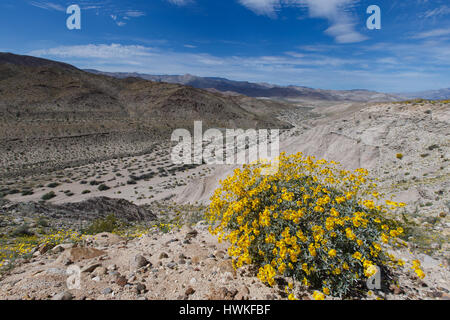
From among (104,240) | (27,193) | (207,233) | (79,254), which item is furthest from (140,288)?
(27,193)

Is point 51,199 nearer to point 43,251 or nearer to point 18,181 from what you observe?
point 18,181

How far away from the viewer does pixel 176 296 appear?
2947 mm

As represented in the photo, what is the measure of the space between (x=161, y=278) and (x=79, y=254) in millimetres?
1732

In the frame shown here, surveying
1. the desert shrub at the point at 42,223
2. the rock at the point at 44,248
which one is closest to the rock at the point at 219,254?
the rock at the point at 44,248

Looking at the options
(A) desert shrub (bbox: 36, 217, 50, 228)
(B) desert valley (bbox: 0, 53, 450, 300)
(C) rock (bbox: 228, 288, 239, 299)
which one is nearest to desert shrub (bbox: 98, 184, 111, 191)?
(B) desert valley (bbox: 0, 53, 450, 300)

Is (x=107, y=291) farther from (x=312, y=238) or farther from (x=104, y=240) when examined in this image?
(x=312, y=238)

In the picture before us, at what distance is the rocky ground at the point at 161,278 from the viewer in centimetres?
292

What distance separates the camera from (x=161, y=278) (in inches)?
130

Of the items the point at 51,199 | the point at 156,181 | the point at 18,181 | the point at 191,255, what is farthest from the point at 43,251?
the point at 18,181

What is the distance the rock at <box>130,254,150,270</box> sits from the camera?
359 cm

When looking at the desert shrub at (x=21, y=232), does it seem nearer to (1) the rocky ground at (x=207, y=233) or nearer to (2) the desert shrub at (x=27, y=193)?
(1) the rocky ground at (x=207, y=233)

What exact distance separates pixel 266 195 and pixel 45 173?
3203 cm

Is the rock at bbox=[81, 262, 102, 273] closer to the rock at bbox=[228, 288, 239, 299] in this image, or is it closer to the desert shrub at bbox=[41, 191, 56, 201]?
the rock at bbox=[228, 288, 239, 299]

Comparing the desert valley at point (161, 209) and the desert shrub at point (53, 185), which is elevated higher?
the desert valley at point (161, 209)
